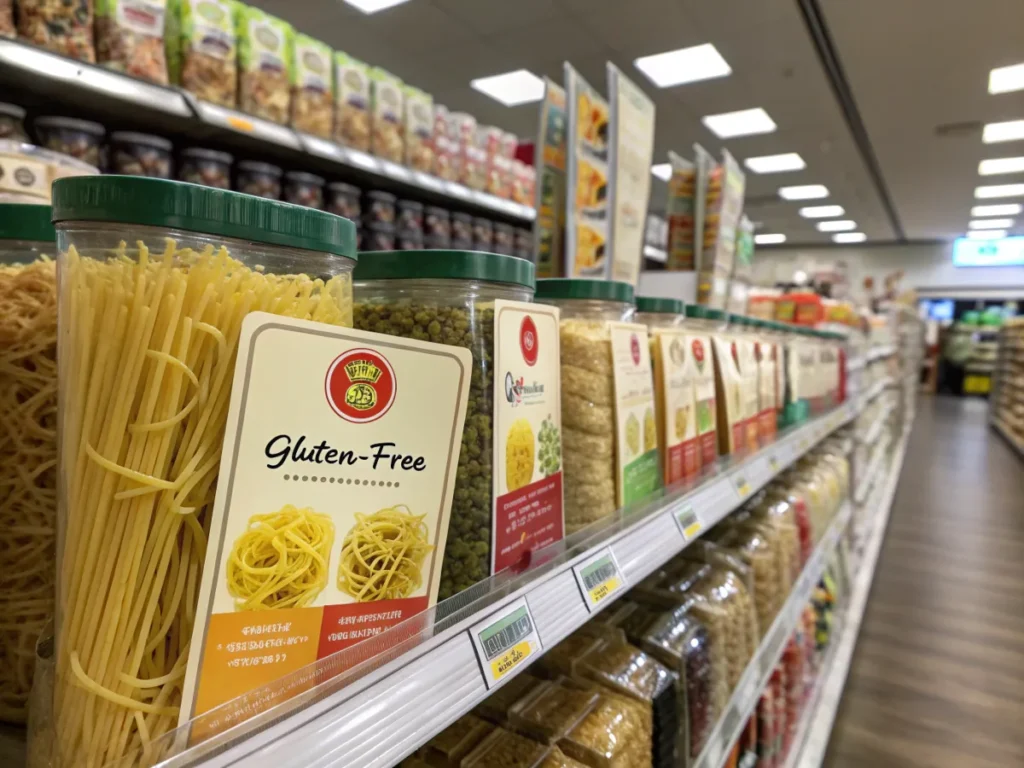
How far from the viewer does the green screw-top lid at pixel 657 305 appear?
1.09 m

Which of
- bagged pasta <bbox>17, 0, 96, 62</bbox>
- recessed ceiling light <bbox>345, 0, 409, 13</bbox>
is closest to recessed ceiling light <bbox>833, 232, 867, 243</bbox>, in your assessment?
recessed ceiling light <bbox>345, 0, 409, 13</bbox>

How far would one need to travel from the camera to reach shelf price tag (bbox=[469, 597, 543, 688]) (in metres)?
0.51

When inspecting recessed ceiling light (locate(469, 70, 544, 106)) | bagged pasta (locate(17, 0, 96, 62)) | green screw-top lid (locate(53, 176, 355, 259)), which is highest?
recessed ceiling light (locate(469, 70, 544, 106))

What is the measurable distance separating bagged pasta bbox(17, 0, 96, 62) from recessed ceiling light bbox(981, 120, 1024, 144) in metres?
7.82

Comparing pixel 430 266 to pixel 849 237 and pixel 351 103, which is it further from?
pixel 849 237

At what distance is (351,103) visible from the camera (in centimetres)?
215

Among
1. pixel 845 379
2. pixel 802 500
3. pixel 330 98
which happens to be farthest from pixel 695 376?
pixel 845 379

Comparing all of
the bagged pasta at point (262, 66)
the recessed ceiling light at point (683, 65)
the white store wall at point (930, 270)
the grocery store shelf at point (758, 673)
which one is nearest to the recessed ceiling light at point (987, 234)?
the white store wall at point (930, 270)

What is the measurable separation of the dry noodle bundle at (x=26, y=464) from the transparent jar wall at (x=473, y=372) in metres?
0.24

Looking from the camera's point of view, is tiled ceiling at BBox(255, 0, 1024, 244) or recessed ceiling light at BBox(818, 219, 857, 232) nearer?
tiled ceiling at BBox(255, 0, 1024, 244)

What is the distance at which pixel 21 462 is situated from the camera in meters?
0.48

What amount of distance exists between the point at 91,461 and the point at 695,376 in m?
0.92

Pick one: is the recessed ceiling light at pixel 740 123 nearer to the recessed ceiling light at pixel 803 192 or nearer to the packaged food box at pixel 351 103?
the recessed ceiling light at pixel 803 192

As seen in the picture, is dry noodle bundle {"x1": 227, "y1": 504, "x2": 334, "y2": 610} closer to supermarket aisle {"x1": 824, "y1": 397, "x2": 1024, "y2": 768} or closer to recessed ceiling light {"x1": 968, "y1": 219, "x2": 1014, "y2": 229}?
supermarket aisle {"x1": 824, "y1": 397, "x2": 1024, "y2": 768}
